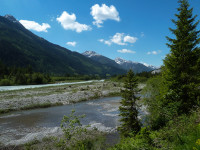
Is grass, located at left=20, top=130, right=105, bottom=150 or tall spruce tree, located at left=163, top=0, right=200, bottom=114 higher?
tall spruce tree, located at left=163, top=0, right=200, bottom=114

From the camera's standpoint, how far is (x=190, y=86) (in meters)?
13.1

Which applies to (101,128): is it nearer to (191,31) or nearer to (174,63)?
(174,63)

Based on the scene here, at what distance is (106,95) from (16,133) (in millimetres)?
30890

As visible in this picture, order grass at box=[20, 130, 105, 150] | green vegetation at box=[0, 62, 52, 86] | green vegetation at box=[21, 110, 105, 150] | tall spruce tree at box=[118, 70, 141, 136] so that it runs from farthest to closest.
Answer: green vegetation at box=[0, 62, 52, 86] → tall spruce tree at box=[118, 70, 141, 136] → grass at box=[20, 130, 105, 150] → green vegetation at box=[21, 110, 105, 150]

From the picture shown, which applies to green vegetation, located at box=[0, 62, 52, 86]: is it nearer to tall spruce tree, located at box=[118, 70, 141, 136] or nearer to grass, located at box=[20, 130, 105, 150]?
grass, located at box=[20, 130, 105, 150]

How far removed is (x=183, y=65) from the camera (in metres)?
14.5

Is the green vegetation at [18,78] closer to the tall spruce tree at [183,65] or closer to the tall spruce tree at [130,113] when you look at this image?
the tall spruce tree at [130,113]

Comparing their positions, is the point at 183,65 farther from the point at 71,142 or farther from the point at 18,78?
the point at 18,78

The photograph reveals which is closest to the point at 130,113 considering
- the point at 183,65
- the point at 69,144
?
the point at 69,144

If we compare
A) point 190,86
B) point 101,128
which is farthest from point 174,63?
point 101,128

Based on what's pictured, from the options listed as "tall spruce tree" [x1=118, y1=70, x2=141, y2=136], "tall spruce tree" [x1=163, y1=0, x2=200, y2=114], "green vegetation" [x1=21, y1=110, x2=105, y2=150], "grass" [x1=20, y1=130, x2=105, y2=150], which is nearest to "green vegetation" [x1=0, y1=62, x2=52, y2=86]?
"grass" [x1=20, y1=130, x2=105, y2=150]

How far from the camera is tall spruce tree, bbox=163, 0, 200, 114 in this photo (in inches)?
523

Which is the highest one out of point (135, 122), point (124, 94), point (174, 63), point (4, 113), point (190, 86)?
point (174, 63)

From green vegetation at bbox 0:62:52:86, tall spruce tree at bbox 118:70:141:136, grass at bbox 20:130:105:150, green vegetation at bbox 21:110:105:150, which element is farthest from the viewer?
green vegetation at bbox 0:62:52:86
